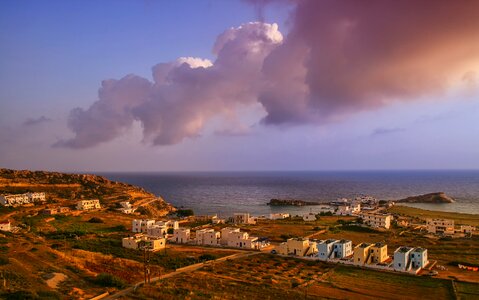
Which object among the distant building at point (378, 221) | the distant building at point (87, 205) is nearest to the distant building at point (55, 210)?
the distant building at point (87, 205)

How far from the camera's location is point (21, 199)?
3342 inches

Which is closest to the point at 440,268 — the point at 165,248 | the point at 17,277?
the point at 165,248

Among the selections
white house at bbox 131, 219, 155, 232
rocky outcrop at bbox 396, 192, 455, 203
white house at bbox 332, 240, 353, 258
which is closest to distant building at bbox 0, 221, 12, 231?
white house at bbox 131, 219, 155, 232

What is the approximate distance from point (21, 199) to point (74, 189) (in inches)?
1031

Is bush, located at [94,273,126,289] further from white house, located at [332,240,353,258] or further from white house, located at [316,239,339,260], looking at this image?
white house, located at [332,240,353,258]

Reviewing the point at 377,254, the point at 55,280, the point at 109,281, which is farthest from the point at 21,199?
the point at 377,254

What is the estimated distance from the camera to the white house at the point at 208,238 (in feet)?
187

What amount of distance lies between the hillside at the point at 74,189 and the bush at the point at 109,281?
211 ft

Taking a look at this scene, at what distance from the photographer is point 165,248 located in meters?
51.4

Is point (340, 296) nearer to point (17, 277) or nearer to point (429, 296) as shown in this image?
Answer: point (429, 296)

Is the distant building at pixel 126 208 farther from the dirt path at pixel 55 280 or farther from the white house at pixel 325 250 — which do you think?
the dirt path at pixel 55 280

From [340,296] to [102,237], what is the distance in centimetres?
3643

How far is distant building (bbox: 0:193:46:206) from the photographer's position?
80812 mm

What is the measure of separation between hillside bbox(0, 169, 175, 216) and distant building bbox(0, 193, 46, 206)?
2668 millimetres
